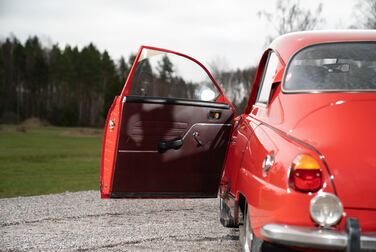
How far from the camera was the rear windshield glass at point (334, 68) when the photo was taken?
12.8 ft

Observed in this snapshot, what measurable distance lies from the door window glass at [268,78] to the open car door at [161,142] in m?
0.61

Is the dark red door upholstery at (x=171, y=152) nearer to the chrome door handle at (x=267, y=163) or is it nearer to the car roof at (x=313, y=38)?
the car roof at (x=313, y=38)

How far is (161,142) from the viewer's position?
204 inches

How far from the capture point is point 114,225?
6453mm

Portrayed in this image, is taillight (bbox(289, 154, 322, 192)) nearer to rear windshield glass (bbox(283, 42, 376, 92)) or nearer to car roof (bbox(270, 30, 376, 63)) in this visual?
rear windshield glass (bbox(283, 42, 376, 92))

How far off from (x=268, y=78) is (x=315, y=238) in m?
1.93

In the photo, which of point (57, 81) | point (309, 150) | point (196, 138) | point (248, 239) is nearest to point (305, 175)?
point (309, 150)

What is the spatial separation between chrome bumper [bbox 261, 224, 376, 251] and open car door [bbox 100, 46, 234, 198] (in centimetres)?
227

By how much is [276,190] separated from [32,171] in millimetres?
13726

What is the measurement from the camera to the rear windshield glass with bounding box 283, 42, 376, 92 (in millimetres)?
3891

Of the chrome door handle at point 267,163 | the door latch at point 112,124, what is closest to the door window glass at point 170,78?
the door latch at point 112,124

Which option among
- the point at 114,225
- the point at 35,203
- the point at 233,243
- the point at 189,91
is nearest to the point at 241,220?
the point at 233,243

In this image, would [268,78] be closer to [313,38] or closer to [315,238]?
[313,38]

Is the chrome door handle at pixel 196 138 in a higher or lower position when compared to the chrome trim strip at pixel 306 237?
higher
